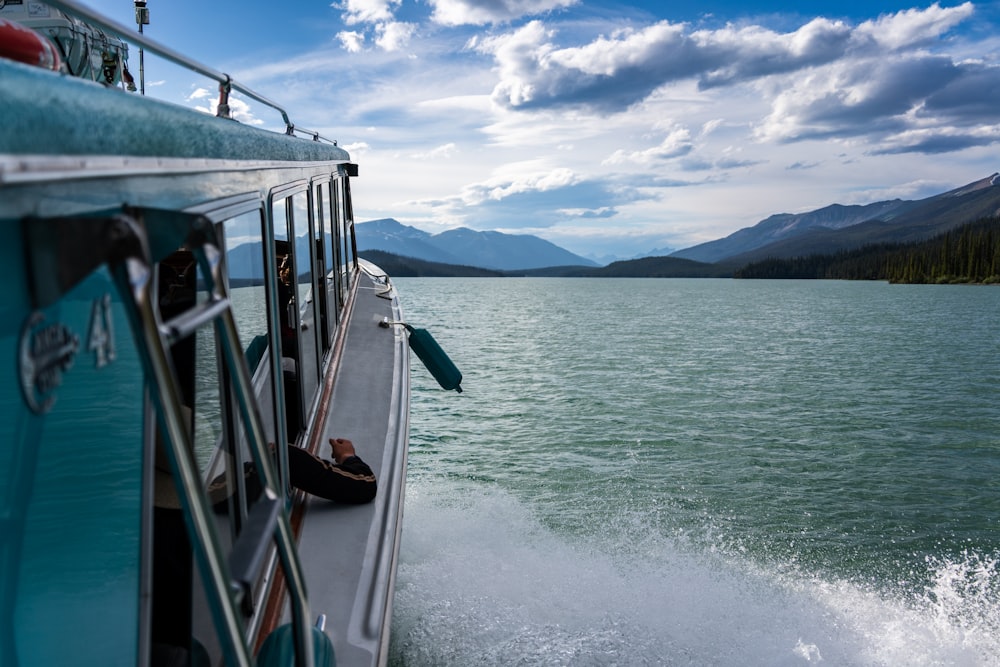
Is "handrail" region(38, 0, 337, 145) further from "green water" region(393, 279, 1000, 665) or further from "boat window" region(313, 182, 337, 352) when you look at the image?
"green water" region(393, 279, 1000, 665)

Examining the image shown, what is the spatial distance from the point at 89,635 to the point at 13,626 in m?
0.28

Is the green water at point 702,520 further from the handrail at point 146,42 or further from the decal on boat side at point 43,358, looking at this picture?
the decal on boat side at point 43,358

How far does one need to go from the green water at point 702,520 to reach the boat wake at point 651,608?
0.08 feet

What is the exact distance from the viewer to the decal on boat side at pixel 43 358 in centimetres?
132

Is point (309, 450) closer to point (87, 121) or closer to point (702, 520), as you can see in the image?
point (87, 121)

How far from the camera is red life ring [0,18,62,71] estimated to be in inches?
73.3

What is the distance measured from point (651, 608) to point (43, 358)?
21.8 ft

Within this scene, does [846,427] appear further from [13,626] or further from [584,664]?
[13,626]

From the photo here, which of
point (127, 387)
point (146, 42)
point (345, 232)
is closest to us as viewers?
point (127, 387)

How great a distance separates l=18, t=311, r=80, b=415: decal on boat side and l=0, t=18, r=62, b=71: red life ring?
86 cm

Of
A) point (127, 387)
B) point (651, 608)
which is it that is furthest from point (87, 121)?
point (651, 608)

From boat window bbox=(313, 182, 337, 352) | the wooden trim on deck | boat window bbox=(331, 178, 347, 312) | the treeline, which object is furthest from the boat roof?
the treeline

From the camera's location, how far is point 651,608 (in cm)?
710

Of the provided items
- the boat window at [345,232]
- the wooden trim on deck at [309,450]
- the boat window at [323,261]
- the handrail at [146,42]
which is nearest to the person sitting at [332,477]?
the wooden trim on deck at [309,450]
